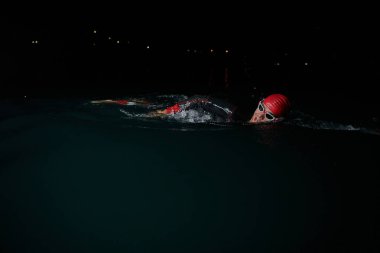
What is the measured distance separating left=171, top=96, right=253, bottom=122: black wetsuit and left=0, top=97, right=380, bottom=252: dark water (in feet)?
5.10

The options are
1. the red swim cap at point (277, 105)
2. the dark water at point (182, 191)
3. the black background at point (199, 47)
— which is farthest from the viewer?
the black background at point (199, 47)

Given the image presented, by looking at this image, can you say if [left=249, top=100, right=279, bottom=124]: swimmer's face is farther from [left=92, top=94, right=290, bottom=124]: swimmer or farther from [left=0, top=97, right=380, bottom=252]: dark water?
[left=0, top=97, right=380, bottom=252]: dark water

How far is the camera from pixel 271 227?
3.51 m

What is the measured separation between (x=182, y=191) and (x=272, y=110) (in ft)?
15.2

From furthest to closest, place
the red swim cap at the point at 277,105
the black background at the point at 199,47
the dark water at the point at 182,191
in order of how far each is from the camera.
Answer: the black background at the point at 199,47
the red swim cap at the point at 277,105
the dark water at the point at 182,191

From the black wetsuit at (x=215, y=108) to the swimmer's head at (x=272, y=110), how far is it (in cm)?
52

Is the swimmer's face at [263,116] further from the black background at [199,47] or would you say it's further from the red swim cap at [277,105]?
the black background at [199,47]

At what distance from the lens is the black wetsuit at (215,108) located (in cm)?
800

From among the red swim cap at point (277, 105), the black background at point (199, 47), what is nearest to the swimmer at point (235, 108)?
the red swim cap at point (277, 105)

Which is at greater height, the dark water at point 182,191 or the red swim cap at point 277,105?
the red swim cap at point 277,105

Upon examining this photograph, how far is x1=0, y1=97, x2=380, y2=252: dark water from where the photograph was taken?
132 inches

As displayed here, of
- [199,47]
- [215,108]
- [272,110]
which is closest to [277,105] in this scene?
[272,110]

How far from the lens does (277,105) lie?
314 inches

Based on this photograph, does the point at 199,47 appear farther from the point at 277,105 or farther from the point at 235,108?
the point at 277,105
